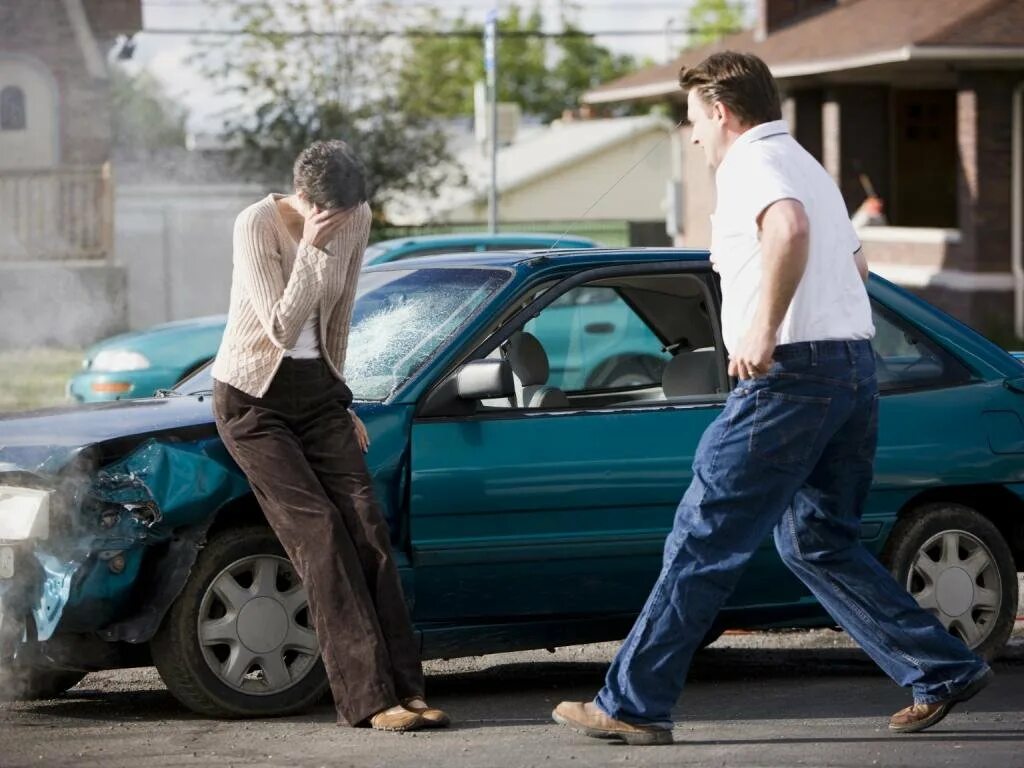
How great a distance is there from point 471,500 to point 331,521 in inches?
21.0

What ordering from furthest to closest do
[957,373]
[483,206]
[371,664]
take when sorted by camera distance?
[483,206] < [957,373] < [371,664]

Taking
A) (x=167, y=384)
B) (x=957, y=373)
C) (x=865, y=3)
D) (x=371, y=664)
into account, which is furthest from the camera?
(x=865, y=3)

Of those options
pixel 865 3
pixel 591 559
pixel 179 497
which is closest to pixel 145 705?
pixel 179 497

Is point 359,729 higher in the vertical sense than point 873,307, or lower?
lower

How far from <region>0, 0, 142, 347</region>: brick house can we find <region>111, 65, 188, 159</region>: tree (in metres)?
1.03

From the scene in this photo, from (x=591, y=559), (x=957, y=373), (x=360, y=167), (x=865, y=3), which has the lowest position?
(x=591, y=559)

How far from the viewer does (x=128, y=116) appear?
→ 31.2 m

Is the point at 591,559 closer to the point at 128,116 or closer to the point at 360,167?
the point at 360,167

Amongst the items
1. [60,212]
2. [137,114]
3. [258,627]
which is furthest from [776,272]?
[137,114]

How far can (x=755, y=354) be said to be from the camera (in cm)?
509

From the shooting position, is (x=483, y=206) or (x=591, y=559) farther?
→ (x=483, y=206)

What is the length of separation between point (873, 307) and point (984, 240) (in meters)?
15.3

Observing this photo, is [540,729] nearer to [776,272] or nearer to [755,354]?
[755,354]

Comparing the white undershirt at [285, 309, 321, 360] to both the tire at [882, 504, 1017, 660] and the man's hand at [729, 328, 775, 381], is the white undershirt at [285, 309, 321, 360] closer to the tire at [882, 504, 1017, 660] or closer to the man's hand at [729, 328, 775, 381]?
the man's hand at [729, 328, 775, 381]
